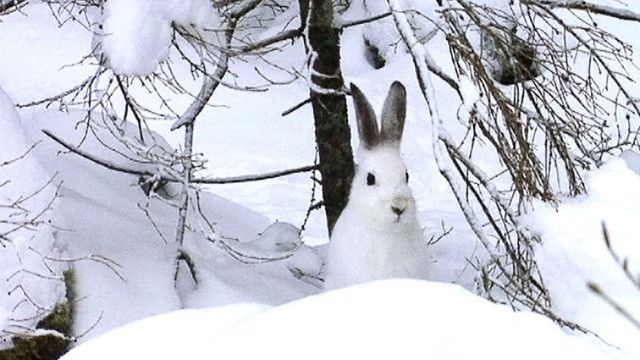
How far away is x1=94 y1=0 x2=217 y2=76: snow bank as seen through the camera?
4.15 meters

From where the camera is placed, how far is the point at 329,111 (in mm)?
5527

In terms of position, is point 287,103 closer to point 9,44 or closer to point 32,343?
point 9,44

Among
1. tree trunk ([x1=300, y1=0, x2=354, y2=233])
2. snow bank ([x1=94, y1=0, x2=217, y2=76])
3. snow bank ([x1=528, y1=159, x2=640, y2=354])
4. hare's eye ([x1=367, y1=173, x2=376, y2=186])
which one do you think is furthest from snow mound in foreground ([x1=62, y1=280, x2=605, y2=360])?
tree trunk ([x1=300, y1=0, x2=354, y2=233])

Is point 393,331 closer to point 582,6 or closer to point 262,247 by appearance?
point 582,6

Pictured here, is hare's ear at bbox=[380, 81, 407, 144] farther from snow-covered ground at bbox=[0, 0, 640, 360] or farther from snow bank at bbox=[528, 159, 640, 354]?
snow bank at bbox=[528, 159, 640, 354]

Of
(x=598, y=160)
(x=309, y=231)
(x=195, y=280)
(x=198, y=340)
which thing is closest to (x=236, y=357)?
(x=198, y=340)

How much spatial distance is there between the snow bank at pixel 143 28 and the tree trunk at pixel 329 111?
1.20m

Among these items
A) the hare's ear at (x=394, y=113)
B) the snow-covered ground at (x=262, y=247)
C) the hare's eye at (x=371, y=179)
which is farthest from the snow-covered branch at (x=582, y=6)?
the snow-covered ground at (x=262, y=247)

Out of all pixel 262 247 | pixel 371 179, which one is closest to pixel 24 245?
pixel 371 179

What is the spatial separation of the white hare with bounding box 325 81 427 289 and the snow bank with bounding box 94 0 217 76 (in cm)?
79

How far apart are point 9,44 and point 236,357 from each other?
28.5 ft

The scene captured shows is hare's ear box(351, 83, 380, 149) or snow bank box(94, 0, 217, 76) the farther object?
hare's ear box(351, 83, 380, 149)

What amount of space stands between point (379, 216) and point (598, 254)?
180 centimetres

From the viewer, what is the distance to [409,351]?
208 cm
